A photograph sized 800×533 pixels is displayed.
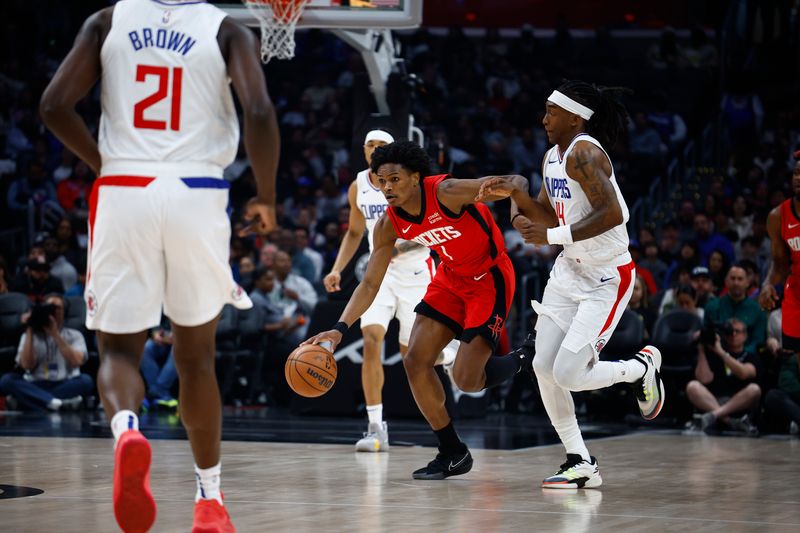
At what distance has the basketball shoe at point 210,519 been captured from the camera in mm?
4203

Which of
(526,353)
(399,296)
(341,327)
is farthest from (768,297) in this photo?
(341,327)

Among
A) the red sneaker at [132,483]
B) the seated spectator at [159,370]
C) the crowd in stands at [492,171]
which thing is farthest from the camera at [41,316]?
the red sneaker at [132,483]

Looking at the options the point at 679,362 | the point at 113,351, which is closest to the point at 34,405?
the point at 679,362

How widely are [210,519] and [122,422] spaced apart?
53 centimetres

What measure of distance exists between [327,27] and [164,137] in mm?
5786

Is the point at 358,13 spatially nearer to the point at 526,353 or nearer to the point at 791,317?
the point at 526,353

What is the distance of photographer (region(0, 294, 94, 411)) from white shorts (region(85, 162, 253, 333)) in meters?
8.32

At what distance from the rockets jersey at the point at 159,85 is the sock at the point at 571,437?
3.09 m

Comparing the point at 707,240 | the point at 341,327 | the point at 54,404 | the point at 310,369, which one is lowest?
the point at 54,404

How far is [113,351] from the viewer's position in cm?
422

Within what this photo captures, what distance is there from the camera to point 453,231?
22.0 ft

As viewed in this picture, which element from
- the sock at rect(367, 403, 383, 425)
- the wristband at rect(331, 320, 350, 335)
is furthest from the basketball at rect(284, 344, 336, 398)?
the sock at rect(367, 403, 383, 425)

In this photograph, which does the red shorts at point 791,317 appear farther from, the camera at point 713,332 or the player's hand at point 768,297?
the camera at point 713,332

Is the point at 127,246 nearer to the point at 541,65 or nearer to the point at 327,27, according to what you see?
the point at 327,27
